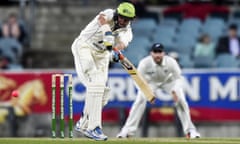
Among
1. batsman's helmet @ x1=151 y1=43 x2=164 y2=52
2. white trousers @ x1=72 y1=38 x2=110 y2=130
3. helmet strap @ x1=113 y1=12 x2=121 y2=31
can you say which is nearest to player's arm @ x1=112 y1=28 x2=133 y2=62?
helmet strap @ x1=113 y1=12 x2=121 y2=31

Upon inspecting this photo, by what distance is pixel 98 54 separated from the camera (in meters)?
17.0

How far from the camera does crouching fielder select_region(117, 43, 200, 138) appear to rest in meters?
20.3

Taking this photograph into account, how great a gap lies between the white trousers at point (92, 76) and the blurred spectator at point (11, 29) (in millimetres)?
8399

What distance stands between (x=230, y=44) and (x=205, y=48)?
1.76 ft

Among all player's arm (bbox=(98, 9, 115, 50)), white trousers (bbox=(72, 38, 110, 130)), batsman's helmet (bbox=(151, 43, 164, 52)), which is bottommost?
white trousers (bbox=(72, 38, 110, 130))

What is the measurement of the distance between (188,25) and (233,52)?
1566 millimetres

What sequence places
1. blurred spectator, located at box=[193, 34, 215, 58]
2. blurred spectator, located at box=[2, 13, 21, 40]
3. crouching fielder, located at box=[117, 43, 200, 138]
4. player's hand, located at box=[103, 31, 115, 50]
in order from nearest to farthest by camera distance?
player's hand, located at box=[103, 31, 115, 50]
crouching fielder, located at box=[117, 43, 200, 138]
blurred spectator, located at box=[193, 34, 215, 58]
blurred spectator, located at box=[2, 13, 21, 40]

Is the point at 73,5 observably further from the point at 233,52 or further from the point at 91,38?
the point at 91,38

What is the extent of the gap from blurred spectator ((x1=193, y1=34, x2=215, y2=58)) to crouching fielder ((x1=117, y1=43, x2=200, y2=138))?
3.52 metres

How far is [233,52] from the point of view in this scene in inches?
960

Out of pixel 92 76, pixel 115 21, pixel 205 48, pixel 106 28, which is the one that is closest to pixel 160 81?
pixel 205 48

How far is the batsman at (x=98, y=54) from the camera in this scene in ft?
54.0

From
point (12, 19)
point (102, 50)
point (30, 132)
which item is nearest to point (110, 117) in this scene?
point (30, 132)

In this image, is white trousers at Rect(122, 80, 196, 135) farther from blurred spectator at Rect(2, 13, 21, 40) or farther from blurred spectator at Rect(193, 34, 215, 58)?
blurred spectator at Rect(2, 13, 21, 40)
